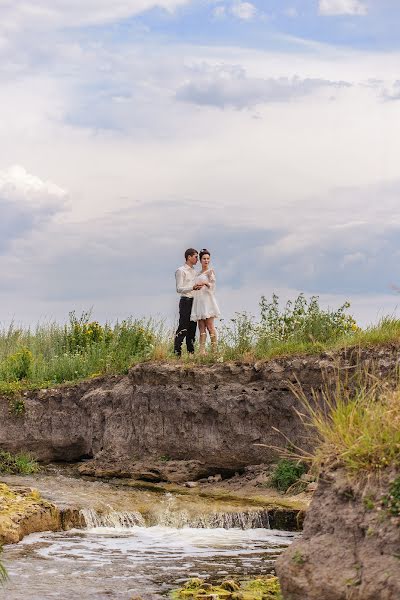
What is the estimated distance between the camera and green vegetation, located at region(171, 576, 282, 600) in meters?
10.1

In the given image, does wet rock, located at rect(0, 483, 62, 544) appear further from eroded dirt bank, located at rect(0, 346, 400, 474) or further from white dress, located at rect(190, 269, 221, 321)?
white dress, located at rect(190, 269, 221, 321)

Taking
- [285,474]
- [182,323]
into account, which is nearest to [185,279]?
[182,323]

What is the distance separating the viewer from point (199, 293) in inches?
786

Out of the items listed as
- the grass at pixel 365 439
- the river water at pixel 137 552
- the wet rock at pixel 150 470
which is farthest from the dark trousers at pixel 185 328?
the grass at pixel 365 439

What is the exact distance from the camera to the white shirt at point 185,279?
65.4ft

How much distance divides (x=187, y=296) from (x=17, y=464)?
500cm

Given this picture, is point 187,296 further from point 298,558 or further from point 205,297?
point 298,558

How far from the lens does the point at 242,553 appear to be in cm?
1320

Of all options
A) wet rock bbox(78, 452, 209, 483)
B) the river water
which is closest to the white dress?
wet rock bbox(78, 452, 209, 483)

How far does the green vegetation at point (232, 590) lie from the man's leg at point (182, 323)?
9.89 meters

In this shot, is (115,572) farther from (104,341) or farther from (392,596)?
(104,341)

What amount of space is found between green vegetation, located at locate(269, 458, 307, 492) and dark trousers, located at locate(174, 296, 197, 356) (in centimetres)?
416

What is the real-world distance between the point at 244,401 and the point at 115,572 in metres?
7.46

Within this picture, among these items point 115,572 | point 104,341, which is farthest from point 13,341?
point 115,572
